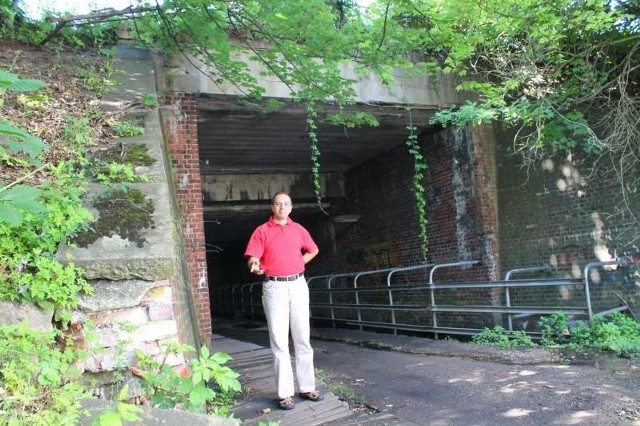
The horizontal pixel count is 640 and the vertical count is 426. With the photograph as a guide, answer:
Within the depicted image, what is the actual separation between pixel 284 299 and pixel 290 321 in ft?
0.71

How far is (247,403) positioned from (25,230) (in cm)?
229

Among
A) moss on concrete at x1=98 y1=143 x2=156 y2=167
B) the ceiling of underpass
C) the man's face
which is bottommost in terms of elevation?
the man's face

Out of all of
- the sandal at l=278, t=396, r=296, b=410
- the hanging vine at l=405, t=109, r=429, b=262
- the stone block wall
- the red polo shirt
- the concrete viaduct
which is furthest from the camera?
the hanging vine at l=405, t=109, r=429, b=262

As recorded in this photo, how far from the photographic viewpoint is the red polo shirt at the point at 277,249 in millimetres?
4363

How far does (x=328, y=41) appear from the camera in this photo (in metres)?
→ 6.14

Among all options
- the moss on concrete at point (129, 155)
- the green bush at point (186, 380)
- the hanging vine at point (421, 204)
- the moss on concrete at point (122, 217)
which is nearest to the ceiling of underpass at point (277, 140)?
the hanging vine at point (421, 204)

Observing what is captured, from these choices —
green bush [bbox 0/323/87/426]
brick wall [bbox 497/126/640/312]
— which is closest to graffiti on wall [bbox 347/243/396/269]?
brick wall [bbox 497/126/640/312]

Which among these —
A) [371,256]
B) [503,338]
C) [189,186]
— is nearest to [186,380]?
[189,186]

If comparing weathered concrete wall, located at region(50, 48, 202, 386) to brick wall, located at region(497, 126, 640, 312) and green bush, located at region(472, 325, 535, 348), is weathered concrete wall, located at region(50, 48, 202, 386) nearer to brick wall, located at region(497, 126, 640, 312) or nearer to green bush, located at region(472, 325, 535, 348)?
green bush, located at region(472, 325, 535, 348)

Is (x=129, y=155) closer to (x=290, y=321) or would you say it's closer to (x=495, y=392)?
(x=290, y=321)

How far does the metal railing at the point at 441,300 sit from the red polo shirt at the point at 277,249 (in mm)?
3908

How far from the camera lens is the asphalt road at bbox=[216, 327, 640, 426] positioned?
4.05 metres

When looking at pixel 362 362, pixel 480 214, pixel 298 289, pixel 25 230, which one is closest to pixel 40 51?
pixel 25 230

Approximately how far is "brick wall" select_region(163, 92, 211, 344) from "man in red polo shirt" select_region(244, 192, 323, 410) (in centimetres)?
280
